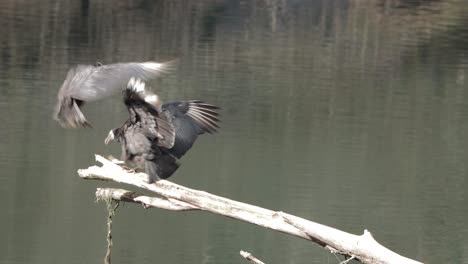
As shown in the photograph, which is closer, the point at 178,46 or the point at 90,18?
the point at 178,46

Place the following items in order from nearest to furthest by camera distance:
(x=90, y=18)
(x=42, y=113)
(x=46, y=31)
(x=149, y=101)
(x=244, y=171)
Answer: (x=149, y=101) → (x=244, y=171) → (x=42, y=113) → (x=46, y=31) → (x=90, y=18)

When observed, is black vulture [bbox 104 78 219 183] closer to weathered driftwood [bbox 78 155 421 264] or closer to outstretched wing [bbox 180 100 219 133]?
outstretched wing [bbox 180 100 219 133]

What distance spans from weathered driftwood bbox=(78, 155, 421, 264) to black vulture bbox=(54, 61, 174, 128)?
0.35 metres

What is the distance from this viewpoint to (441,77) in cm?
2045

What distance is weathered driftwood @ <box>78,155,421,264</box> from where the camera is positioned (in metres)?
6.17

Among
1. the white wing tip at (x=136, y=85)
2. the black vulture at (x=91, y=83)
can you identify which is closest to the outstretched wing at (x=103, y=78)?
the black vulture at (x=91, y=83)

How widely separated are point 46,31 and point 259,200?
35.5 feet

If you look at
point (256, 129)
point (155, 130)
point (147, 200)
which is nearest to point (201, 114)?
point (155, 130)

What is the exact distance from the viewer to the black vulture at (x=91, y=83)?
7113 millimetres

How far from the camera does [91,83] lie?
23.5 feet

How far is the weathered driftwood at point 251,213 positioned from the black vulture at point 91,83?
0.35 meters

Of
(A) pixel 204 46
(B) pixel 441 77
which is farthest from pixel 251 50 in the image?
(B) pixel 441 77

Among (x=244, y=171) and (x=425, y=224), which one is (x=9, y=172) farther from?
(x=425, y=224)

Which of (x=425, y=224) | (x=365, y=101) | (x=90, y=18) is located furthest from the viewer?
(x=90, y=18)
